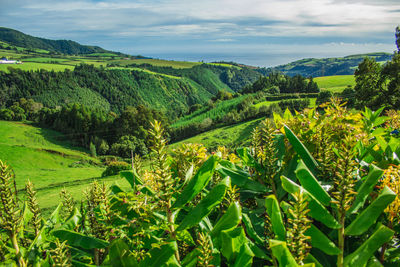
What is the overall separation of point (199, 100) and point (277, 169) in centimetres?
18975

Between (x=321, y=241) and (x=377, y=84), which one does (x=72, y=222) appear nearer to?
(x=321, y=241)

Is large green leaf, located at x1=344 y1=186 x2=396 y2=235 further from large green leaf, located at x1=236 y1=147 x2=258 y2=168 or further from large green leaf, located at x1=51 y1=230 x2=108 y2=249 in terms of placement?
large green leaf, located at x1=51 y1=230 x2=108 y2=249

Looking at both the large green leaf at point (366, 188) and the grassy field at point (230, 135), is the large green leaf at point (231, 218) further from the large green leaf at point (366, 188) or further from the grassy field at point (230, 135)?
the grassy field at point (230, 135)

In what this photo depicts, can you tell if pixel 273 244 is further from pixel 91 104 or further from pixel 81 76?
pixel 81 76

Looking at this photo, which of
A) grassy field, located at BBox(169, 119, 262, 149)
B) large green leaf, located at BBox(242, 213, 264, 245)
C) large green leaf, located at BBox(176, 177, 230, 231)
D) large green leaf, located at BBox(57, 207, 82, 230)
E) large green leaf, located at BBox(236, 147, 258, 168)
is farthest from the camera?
grassy field, located at BBox(169, 119, 262, 149)

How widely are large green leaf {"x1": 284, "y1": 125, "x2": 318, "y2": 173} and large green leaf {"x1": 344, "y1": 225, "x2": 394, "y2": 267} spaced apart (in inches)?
24.4

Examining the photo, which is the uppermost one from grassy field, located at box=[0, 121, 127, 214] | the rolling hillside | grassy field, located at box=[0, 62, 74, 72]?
grassy field, located at box=[0, 62, 74, 72]

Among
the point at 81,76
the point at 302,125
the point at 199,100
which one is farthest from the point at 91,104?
the point at 302,125

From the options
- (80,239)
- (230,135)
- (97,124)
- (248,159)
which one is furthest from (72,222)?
(97,124)

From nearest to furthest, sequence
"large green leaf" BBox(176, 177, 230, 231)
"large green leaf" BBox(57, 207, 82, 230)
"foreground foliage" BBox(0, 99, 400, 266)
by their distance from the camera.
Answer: "foreground foliage" BBox(0, 99, 400, 266)
"large green leaf" BBox(176, 177, 230, 231)
"large green leaf" BBox(57, 207, 82, 230)

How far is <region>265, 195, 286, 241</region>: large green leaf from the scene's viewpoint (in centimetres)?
119

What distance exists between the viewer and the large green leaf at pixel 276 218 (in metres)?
1.19

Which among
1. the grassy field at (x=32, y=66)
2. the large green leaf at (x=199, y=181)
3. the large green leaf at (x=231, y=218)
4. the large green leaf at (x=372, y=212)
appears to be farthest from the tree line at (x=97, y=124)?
the large green leaf at (x=372, y=212)

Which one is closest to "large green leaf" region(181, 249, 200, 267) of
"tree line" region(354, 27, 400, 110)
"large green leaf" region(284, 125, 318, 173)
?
"large green leaf" region(284, 125, 318, 173)
